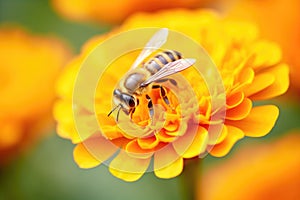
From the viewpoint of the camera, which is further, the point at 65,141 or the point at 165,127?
the point at 65,141

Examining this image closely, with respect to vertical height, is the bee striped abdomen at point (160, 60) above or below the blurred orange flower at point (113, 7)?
below

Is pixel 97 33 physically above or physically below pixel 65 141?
above

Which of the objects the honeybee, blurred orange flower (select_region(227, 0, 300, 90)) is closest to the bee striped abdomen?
the honeybee

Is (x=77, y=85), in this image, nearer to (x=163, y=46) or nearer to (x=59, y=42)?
(x=163, y=46)

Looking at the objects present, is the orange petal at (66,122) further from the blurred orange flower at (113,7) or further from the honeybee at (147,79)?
the blurred orange flower at (113,7)

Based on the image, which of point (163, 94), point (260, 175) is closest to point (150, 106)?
point (163, 94)

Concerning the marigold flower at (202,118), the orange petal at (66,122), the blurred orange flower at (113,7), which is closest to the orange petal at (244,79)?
the marigold flower at (202,118)

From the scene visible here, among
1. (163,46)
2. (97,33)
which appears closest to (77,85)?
(163,46)
